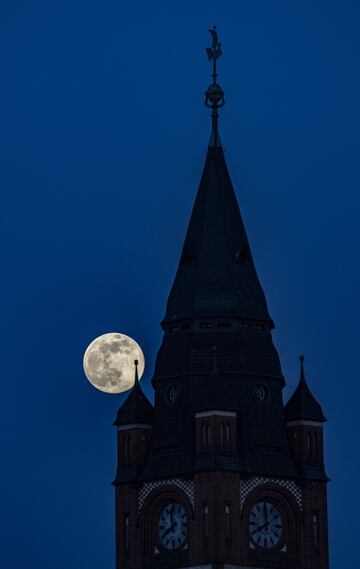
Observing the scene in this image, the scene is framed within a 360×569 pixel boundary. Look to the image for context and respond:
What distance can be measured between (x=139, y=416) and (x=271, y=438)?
271 inches

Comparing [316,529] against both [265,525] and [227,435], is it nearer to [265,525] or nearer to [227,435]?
[265,525]

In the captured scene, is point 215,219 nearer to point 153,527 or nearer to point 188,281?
point 188,281

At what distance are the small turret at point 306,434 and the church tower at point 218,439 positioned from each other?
5 cm

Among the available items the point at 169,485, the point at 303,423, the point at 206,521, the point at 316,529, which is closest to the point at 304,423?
the point at 303,423

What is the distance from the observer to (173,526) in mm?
193500

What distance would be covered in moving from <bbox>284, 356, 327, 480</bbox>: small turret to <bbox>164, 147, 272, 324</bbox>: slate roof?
Result: 4941 mm

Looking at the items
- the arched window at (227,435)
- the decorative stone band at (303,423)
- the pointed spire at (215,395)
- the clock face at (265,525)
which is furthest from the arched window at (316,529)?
the pointed spire at (215,395)

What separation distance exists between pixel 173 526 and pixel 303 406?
30.3ft

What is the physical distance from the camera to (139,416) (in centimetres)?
19625

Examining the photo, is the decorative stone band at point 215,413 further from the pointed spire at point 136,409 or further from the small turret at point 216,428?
the pointed spire at point 136,409

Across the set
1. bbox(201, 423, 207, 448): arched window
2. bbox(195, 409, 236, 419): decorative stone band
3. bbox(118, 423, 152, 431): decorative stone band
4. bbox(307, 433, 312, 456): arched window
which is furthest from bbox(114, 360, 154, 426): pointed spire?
bbox(307, 433, 312, 456): arched window

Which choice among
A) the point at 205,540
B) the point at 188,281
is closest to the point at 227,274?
the point at 188,281

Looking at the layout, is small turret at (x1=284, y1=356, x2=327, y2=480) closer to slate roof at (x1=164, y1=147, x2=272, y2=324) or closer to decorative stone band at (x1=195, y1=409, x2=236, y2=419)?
decorative stone band at (x1=195, y1=409, x2=236, y2=419)

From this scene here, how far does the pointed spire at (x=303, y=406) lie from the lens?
19575 cm
